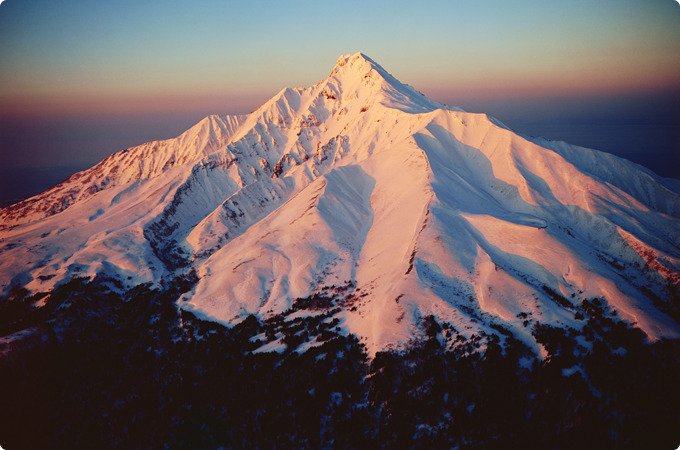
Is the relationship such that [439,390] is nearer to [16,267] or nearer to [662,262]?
[662,262]

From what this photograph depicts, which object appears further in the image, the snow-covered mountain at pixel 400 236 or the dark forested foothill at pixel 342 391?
the snow-covered mountain at pixel 400 236

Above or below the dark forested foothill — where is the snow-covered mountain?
above

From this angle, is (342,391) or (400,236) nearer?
(342,391)

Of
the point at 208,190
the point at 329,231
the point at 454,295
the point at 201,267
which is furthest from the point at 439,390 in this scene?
the point at 208,190

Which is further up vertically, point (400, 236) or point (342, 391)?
point (400, 236)

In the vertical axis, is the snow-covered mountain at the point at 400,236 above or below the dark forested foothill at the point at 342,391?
above
